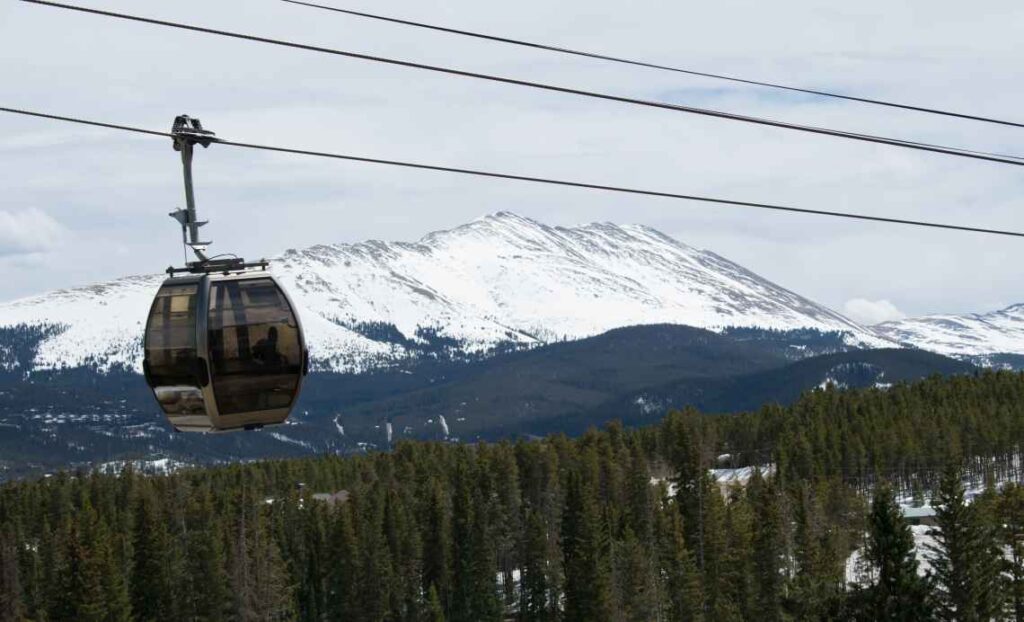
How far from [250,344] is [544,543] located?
331 feet

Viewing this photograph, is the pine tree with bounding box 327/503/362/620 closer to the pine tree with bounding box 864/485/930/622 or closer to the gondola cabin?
the pine tree with bounding box 864/485/930/622

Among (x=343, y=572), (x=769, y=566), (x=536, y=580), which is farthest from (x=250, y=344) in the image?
(x=536, y=580)

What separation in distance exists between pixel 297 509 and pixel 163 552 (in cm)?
2727

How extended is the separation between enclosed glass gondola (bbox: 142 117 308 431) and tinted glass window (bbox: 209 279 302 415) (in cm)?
2

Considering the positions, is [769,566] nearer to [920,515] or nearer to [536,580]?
[536,580]

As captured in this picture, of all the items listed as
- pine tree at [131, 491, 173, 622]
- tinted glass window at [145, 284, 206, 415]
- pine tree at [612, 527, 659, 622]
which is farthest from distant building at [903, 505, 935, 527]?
tinted glass window at [145, 284, 206, 415]

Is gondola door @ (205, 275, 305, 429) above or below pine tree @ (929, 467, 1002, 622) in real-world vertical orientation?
above

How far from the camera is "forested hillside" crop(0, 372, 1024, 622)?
3573 inches

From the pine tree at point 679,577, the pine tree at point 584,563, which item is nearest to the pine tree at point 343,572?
the pine tree at point 584,563

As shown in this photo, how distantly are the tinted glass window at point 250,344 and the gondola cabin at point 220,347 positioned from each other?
18mm

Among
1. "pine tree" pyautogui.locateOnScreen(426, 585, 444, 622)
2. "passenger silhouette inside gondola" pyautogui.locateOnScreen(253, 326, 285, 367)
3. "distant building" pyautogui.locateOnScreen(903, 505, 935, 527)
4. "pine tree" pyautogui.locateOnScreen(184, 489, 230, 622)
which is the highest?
"passenger silhouette inside gondola" pyautogui.locateOnScreen(253, 326, 285, 367)

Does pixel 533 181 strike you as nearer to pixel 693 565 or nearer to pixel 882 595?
pixel 882 595

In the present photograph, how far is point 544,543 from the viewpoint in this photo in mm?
123750

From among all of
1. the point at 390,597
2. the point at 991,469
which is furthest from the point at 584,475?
the point at 991,469
